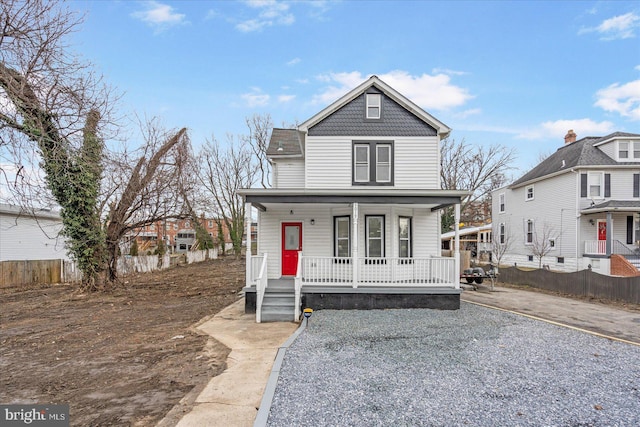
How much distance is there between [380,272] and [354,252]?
4.05 feet

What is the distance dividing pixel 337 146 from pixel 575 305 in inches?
400

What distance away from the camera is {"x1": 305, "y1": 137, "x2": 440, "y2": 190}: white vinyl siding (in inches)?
443

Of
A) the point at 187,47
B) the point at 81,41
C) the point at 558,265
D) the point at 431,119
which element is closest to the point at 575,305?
→ the point at 431,119

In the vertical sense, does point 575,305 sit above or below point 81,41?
below

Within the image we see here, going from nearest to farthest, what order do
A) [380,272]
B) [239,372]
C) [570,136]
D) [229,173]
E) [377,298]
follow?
1. [239,372]
2. [377,298]
3. [380,272]
4. [570,136]
5. [229,173]

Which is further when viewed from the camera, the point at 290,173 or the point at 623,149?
the point at 623,149

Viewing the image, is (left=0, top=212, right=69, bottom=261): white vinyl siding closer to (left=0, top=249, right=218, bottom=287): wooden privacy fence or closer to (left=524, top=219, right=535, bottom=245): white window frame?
(left=0, top=249, right=218, bottom=287): wooden privacy fence

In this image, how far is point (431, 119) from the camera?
1115cm

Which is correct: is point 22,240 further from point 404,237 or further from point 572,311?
point 572,311

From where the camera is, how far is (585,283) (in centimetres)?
1335

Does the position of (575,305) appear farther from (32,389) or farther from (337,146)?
(32,389)

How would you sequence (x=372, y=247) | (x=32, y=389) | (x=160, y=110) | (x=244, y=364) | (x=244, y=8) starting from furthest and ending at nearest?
1. (x=160, y=110)
2. (x=244, y=8)
3. (x=372, y=247)
4. (x=244, y=364)
5. (x=32, y=389)

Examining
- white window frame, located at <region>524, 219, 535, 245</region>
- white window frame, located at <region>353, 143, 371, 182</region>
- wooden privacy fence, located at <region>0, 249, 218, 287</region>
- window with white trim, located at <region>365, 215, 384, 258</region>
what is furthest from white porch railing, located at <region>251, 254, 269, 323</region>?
white window frame, located at <region>524, 219, 535, 245</region>

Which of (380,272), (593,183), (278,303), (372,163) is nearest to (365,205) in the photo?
(372,163)
